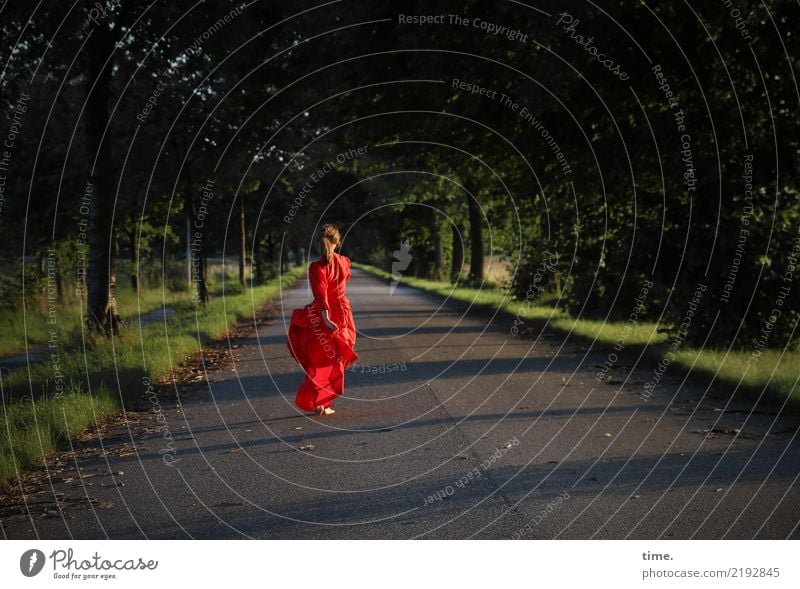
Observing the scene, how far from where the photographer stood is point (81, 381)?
39.6ft

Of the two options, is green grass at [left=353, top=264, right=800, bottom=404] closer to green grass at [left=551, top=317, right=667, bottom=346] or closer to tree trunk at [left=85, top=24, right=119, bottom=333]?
green grass at [left=551, top=317, right=667, bottom=346]

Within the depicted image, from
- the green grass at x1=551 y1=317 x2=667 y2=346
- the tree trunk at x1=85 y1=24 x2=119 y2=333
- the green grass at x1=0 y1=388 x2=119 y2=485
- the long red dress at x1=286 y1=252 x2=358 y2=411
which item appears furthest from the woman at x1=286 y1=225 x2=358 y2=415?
the tree trunk at x1=85 y1=24 x2=119 y2=333

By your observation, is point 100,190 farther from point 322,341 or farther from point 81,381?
point 322,341

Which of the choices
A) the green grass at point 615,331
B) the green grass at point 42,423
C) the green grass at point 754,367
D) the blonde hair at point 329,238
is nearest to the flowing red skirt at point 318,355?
the blonde hair at point 329,238

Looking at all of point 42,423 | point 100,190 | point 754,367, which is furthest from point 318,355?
point 100,190

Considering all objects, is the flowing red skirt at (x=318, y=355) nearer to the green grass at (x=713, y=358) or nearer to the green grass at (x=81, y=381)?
the green grass at (x=81, y=381)

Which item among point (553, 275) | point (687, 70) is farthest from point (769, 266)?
point (553, 275)

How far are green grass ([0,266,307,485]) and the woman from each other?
7.23 ft

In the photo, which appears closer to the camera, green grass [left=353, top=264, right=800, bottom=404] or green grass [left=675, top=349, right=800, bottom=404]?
green grass [left=675, top=349, right=800, bottom=404]

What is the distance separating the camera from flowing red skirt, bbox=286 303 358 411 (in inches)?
412

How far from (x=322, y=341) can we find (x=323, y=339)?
3cm

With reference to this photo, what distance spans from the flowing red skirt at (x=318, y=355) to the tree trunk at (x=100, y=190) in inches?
300

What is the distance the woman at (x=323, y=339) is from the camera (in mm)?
10469

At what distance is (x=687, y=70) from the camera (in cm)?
1489
